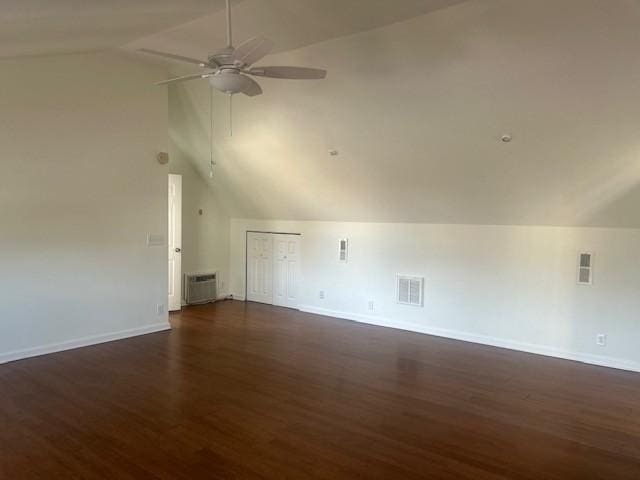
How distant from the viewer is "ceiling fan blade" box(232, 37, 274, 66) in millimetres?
2764

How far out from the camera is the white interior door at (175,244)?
716 cm

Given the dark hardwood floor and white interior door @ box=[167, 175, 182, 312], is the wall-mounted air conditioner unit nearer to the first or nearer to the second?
white interior door @ box=[167, 175, 182, 312]

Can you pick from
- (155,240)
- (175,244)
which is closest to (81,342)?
(155,240)

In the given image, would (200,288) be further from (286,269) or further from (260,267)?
(286,269)

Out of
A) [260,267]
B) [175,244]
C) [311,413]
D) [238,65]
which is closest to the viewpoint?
[238,65]

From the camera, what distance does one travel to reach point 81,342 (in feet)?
17.0

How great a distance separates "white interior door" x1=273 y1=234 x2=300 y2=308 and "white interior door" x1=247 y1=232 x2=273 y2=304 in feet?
0.35

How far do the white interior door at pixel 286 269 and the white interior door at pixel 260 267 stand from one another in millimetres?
108

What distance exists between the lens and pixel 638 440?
327cm

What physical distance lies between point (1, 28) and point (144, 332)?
363cm

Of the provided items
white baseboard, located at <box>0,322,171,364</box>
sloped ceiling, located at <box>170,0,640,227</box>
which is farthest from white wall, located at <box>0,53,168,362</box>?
sloped ceiling, located at <box>170,0,640,227</box>

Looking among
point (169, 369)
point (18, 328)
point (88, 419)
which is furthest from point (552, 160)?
point (18, 328)

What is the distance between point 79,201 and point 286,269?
3.31 meters

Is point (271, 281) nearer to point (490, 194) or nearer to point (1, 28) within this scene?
point (490, 194)
